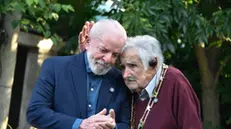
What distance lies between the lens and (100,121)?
8.22ft

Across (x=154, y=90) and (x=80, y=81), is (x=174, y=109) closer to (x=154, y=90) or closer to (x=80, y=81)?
(x=154, y=90)

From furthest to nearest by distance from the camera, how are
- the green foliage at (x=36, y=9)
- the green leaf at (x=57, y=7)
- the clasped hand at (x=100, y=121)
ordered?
the green leaf at (x=57, y=7) < the green foliage at (x=36, y=9) < the clasped hand at (x=100, y=121)

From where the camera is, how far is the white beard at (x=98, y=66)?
2.65 meters

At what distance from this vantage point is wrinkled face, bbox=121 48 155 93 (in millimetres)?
2678

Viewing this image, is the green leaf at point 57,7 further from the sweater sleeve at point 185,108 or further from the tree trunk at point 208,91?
the tree trunk at point 208,91

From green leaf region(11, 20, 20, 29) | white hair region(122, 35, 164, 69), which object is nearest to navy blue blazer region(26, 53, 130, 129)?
white hair region(122, 35, 164, 69)

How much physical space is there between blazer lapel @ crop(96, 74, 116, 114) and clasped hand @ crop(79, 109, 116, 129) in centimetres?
16

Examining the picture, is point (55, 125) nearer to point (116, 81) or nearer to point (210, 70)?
Result: point (116, 81)

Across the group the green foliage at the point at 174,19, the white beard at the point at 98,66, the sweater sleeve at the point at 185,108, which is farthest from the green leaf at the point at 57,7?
the sweater sleeve at the point at 185,108

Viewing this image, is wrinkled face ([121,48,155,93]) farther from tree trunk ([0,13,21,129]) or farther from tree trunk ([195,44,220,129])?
tree trunk ([195,44,220,129])

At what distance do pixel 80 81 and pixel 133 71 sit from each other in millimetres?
289

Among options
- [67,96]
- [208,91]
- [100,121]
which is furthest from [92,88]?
[208,91]

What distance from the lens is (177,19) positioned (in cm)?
478

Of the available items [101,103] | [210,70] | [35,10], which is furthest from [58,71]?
[210,70]
